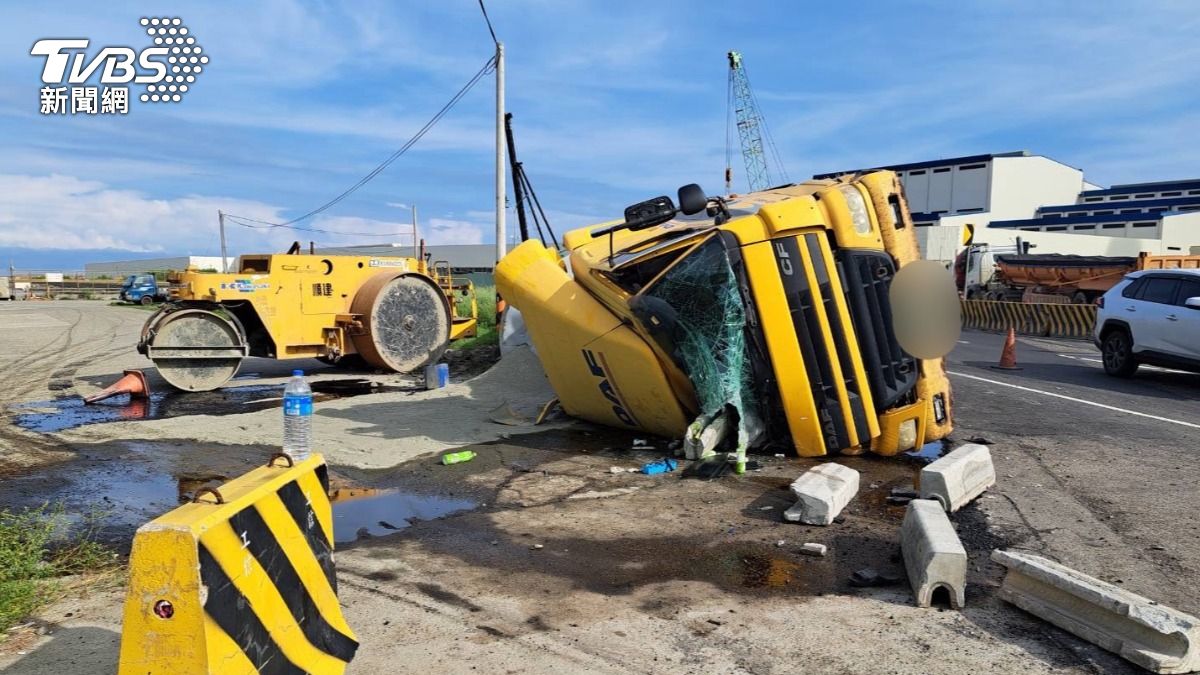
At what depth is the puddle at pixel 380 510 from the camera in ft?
17.0

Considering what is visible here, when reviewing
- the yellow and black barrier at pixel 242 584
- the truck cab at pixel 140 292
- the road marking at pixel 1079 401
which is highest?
the truck cab at pixel 140 292

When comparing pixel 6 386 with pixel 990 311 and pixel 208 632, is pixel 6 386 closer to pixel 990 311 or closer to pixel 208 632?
pixel 208 632

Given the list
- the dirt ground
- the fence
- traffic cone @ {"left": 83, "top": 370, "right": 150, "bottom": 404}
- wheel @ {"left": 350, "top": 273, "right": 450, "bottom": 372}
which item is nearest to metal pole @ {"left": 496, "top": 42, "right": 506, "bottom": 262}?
wheel @ {"left": 350, "top": 273, "right": 450, "bottom": 372}

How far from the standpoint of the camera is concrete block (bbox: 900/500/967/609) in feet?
12.3

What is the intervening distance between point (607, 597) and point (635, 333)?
11.0 ft

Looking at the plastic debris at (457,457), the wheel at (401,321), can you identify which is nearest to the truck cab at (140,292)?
the wheel at (401,321)

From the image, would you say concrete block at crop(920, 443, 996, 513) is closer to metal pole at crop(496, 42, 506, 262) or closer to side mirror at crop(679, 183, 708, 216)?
side mirror at crop(679, 183, 708, 216)

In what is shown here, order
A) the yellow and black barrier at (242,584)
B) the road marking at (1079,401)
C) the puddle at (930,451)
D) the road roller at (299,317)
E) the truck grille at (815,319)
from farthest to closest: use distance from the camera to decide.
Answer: the road roller at (299,317) → the road marking at (1079,401) → the puddle at (930,451) → the truck grille at (815,319) → the yellow and black barrier at (242,584)

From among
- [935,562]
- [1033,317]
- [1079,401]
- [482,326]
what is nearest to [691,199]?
[935,562]

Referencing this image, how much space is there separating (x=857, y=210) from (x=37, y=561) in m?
6.04

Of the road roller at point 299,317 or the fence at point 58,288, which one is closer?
the road roller at point 299,317

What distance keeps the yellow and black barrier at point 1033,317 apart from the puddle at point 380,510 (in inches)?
770

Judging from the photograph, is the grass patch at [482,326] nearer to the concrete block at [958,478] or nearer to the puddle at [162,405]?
the puddle at [162,405]

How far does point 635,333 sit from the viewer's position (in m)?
7.08
